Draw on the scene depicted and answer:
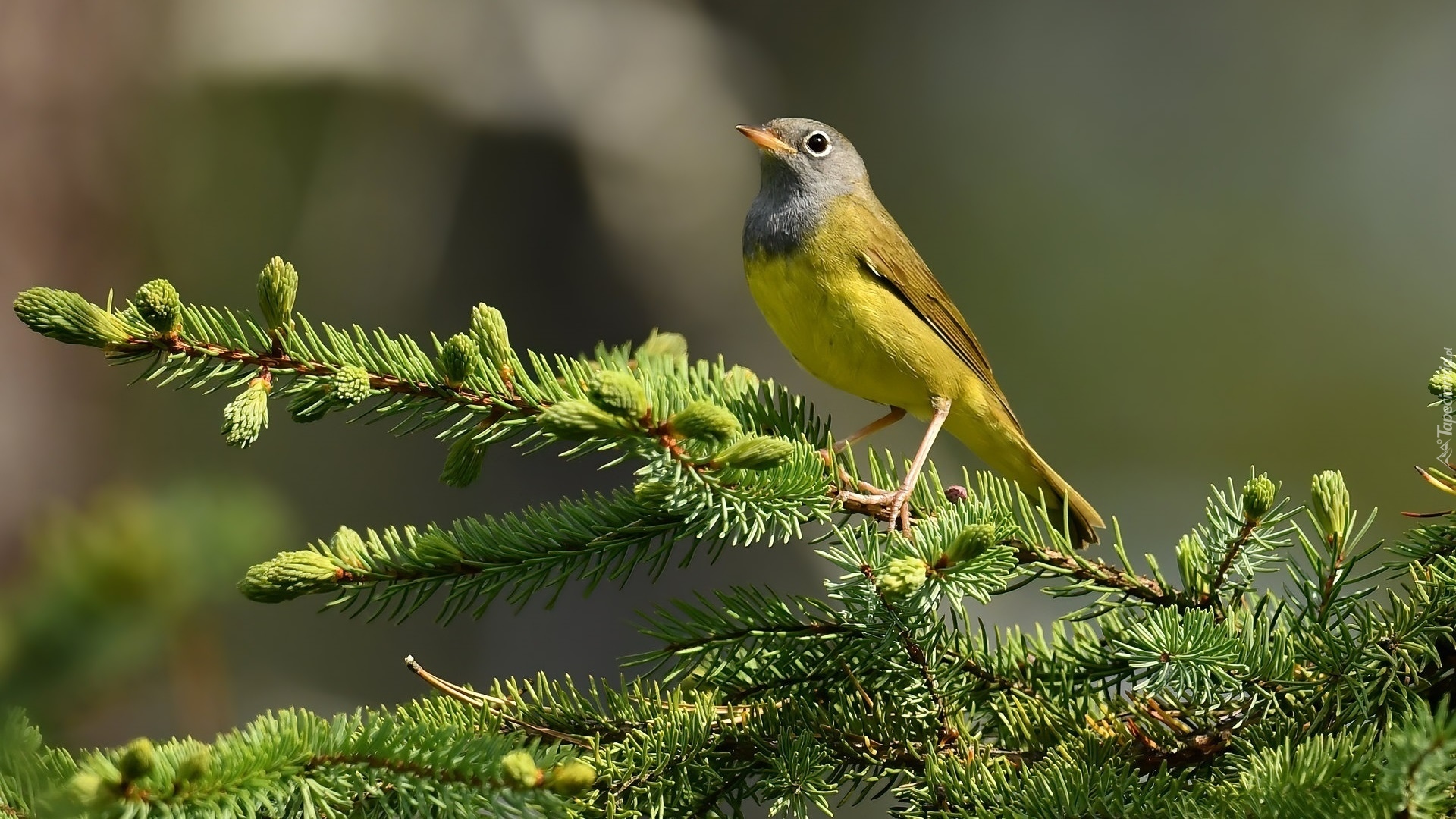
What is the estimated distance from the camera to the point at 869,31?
12.4 metres

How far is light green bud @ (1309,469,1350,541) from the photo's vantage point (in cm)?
204

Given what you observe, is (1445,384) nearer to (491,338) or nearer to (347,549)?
(491,338)

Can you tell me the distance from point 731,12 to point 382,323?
4.30m

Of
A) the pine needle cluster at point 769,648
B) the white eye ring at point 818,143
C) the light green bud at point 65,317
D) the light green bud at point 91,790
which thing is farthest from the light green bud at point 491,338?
the white eye ring at point 818,143

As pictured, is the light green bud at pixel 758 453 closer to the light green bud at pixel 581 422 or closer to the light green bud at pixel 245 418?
the light green bud at pixel 581 422

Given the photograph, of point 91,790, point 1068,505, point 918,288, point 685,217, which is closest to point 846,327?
point 918,288

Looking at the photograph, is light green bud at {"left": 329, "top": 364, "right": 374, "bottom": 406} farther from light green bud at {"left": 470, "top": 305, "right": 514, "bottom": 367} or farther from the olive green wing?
the olive green wing

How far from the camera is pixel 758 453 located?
181 centimetres

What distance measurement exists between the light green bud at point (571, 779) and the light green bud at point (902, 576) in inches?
21.3

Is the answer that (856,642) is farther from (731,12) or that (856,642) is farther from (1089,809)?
(731,12)

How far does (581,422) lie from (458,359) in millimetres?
529

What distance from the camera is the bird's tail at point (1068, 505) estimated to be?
135 inches

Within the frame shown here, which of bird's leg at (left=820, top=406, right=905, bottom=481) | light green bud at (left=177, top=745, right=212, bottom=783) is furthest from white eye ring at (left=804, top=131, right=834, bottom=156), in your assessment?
light green bud at (left=177, top=745, right=212, bottom=783)

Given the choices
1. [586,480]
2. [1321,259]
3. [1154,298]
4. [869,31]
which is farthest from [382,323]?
[1321,259]
